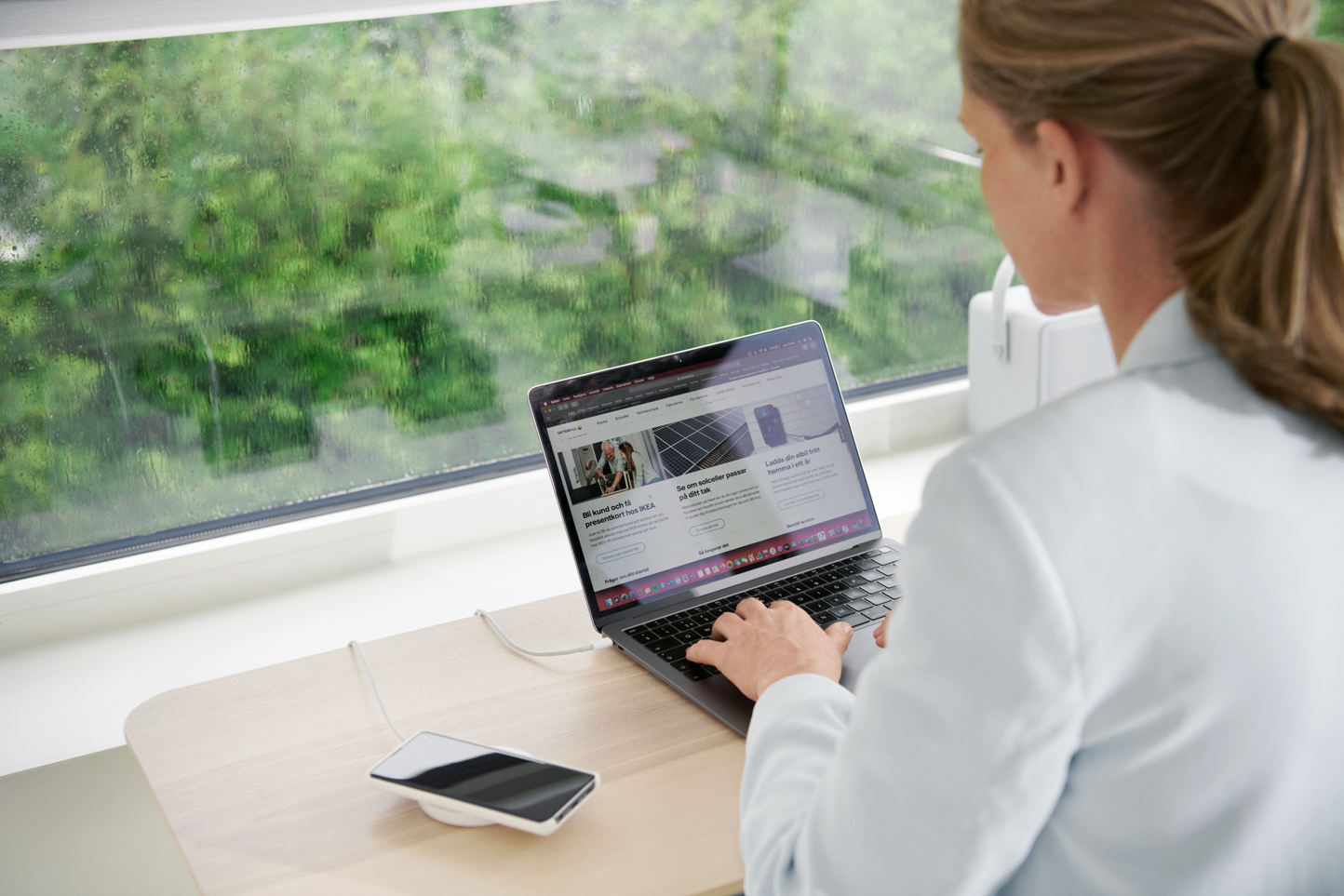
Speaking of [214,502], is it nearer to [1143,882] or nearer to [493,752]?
[493,752]

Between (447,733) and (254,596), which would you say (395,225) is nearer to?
(254,596)

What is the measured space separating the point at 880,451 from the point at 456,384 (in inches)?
31.0

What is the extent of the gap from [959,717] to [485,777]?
1.47 ft

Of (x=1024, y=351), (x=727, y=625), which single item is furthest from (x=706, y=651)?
(x=1024, y=351)

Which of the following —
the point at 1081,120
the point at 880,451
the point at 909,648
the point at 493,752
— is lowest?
the point at 880,451

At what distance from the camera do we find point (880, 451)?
2.06 m

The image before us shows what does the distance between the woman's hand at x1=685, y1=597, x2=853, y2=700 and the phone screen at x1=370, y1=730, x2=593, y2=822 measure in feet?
0.56

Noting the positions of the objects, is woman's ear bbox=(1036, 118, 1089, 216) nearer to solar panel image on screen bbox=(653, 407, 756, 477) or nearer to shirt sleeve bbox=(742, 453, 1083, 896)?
shirt sleeve bbox=(742, 453, 1083, 896)

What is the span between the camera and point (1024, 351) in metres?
1.79

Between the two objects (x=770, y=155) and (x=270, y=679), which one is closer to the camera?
(x=270, y=679)

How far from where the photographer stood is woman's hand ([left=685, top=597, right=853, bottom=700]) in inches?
37.3

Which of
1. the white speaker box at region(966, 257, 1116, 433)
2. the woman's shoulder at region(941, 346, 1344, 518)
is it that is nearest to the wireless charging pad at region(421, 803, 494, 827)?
the woman's shoulder at region(941, 346, 1344, 518)

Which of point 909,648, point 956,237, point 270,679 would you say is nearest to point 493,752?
point 270,679

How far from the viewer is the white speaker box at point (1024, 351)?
5.64 feet
